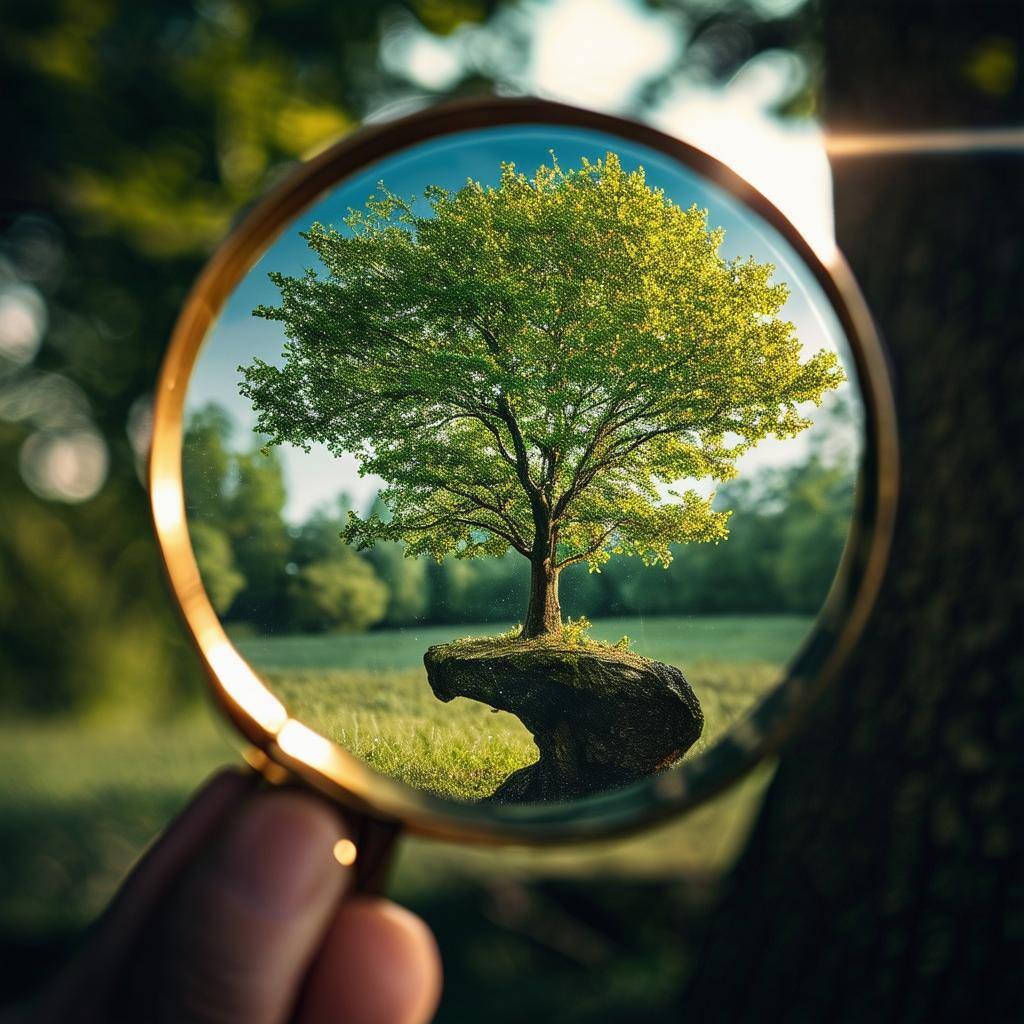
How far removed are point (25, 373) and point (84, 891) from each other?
4438 millimetres

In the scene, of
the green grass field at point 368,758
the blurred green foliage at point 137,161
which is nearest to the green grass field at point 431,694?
the green grass field at point 368,758

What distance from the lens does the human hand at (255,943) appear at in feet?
4.35

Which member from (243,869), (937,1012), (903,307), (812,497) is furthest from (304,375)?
(937,1012)

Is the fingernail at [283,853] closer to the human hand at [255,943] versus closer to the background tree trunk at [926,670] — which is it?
the human hand at [255,943]

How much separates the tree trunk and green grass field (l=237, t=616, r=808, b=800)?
0.27 ft

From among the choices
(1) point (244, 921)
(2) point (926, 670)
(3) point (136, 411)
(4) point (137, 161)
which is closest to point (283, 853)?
(1) point (244, 921)

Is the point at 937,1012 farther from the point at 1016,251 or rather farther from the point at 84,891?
the point at 84,891

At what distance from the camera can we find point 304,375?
5.74ft

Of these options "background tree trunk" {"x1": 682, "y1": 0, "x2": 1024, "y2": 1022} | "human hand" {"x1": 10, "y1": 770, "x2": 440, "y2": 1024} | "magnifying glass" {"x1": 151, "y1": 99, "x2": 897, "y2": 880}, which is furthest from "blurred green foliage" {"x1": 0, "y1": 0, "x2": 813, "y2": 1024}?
"human hand" {"x1": 10, "y1": 770, "x2": 440, "y2": 1024}

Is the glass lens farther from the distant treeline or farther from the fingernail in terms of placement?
the fingernail

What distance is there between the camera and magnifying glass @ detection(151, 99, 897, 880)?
1653mm

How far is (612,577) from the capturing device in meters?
1.74

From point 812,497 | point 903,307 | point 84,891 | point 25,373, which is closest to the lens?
point 812,497

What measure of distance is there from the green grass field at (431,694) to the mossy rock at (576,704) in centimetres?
3
